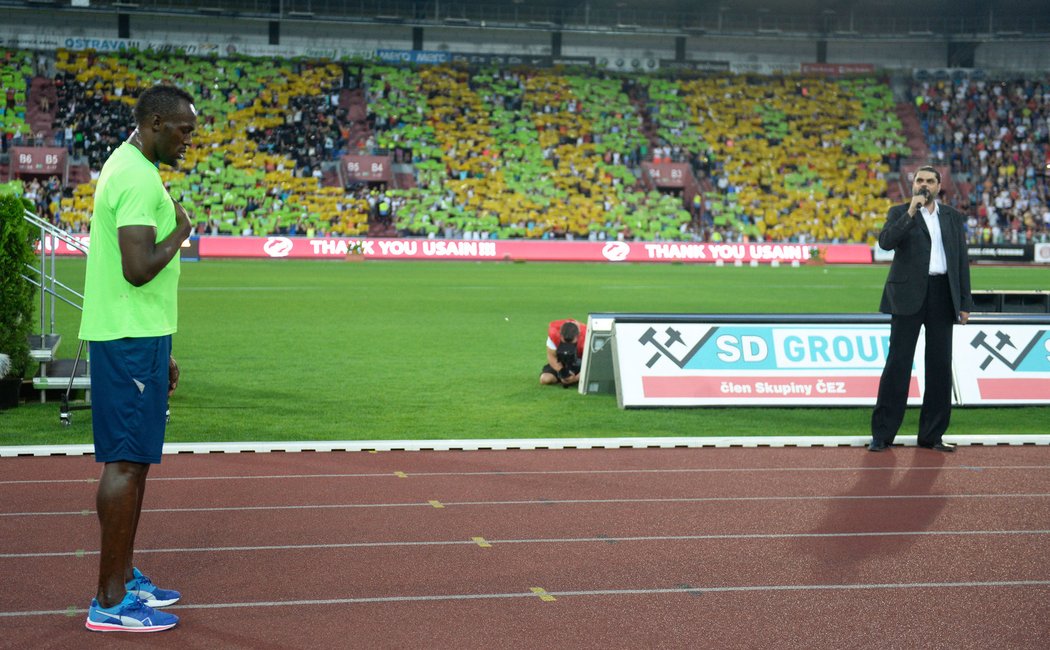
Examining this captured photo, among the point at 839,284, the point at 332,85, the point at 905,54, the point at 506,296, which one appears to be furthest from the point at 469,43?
the point at 506,296

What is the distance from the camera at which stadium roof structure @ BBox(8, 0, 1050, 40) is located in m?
53.0

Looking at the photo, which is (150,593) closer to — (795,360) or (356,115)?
(795,360)

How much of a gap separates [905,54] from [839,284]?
32.0 meters

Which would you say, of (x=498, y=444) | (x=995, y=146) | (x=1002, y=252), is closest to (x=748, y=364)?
(x=498, y=444)

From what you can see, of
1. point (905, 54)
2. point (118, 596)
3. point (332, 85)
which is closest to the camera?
point (118, 596)

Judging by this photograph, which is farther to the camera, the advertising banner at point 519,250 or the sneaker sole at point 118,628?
the advertising banner at point 519,250

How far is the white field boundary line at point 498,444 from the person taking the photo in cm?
831

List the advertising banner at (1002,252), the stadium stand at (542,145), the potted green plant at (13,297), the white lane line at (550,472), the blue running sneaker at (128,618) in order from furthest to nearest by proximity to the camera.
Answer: the stadium stand at (542,145) < the advertising banner at (1002,252) < the potted green plant at (13,297) < the white lane line at (550,472) < the blue running sneaker at (128,618)

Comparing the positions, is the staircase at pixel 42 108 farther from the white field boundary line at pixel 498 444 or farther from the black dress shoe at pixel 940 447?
the black dress shoe at pixel 940 447

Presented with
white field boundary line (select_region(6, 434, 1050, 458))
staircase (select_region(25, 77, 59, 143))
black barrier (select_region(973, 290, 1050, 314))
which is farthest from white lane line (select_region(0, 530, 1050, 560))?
staircase (select_region(25, 77, 59, 143))

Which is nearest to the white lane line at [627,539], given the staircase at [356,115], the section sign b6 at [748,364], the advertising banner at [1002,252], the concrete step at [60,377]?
the concrete step at [60,377]

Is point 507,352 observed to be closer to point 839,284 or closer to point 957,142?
point 839,284

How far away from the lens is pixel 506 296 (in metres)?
25.7

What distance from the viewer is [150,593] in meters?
4.61
